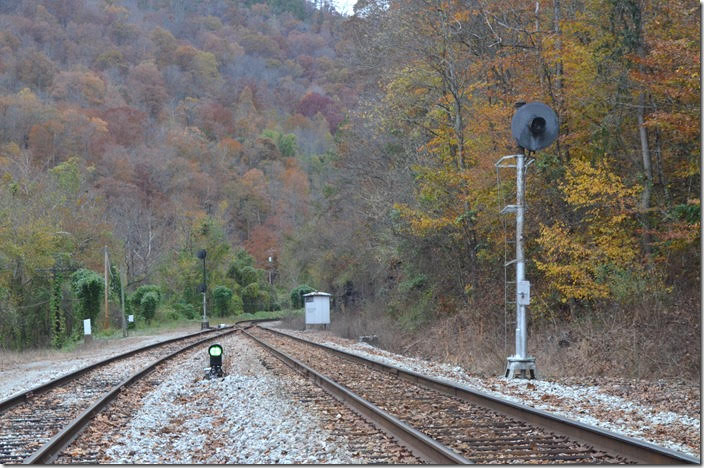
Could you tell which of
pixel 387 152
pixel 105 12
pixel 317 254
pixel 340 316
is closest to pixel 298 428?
pixel 387 152

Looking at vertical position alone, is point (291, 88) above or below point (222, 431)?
above

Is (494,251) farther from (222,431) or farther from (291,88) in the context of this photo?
(291,88)

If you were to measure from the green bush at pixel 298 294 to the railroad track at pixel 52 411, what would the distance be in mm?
44455

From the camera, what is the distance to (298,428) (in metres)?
9.62

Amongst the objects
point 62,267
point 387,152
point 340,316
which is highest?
point 387,152

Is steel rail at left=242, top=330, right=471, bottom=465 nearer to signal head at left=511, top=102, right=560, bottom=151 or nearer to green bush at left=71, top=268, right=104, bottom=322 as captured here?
signal head at left=511, top=102, right=560, bottom=151

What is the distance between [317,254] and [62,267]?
51.9 feet

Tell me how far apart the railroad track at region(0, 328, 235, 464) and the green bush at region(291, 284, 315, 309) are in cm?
4445

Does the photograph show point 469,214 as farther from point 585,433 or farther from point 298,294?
point 298,294

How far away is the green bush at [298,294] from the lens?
2522 inches

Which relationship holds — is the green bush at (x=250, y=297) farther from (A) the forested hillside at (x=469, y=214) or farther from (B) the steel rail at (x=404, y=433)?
(B) the steel rail at (x=404, y=433)

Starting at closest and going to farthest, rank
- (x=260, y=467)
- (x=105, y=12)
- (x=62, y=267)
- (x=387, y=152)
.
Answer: (x=260, y=467) < (x=387, y=152) < (x=62, y=267) < (x=105, y=12)

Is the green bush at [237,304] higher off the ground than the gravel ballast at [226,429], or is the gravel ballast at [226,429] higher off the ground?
the gravel ballast at [226,429]

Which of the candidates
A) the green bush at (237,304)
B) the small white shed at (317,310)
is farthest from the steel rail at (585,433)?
the green bush at (237,304)
